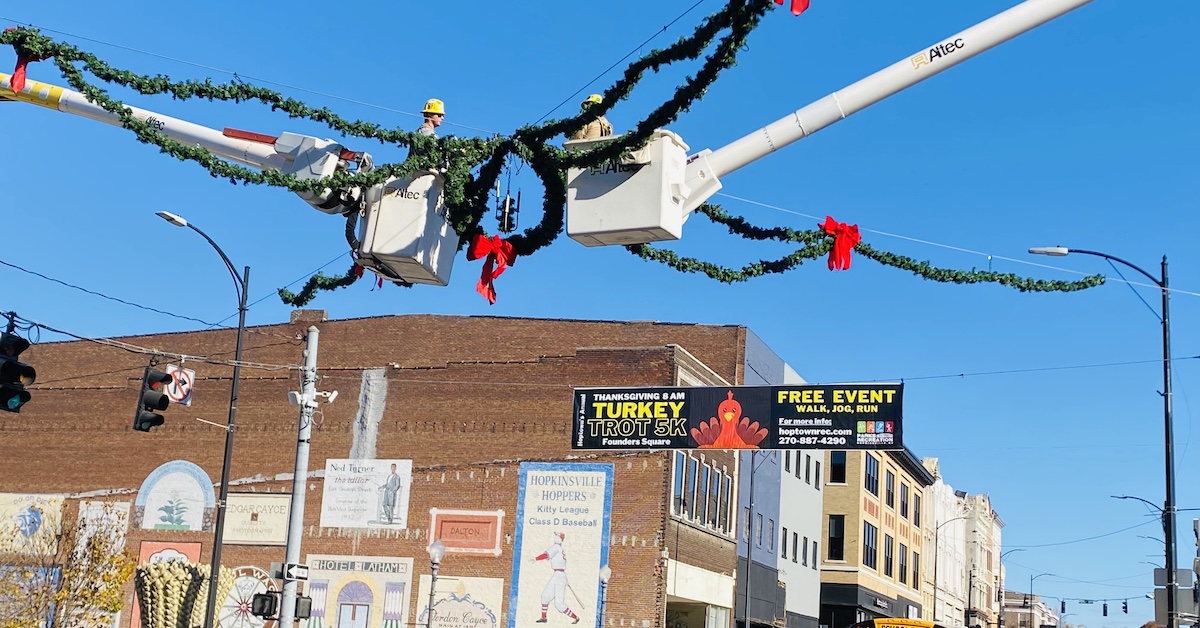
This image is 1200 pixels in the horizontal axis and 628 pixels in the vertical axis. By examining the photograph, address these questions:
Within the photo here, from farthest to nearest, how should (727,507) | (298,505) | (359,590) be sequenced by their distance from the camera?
(727,507)
(359,590)
(298,505)

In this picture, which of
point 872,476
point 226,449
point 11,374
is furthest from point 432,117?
point 872,476

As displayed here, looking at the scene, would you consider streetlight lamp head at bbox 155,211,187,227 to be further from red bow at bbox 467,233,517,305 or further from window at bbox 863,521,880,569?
window at bbox 863,521,880,569

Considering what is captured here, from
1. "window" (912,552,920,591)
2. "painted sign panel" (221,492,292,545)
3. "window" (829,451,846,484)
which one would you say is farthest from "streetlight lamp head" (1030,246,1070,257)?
"window" (912,552,920,591)

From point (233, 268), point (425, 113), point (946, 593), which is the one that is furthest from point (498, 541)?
point (946, 593)

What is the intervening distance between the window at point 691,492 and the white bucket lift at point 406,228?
33624 mm

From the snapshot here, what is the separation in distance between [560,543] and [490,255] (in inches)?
1260

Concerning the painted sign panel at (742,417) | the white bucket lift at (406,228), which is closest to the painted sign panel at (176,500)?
the painted sign panel at (742,417)

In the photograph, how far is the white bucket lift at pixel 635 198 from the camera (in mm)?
8586

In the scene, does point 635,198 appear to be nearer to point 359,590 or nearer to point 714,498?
point 359,590

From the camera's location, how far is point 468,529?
4228 cm

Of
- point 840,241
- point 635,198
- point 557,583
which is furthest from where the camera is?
point 557,583

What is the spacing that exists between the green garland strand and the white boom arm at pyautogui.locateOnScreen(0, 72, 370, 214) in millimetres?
2529

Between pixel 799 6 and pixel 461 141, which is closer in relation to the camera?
pixel 799 6

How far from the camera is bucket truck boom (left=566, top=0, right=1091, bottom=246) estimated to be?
28.3ft
